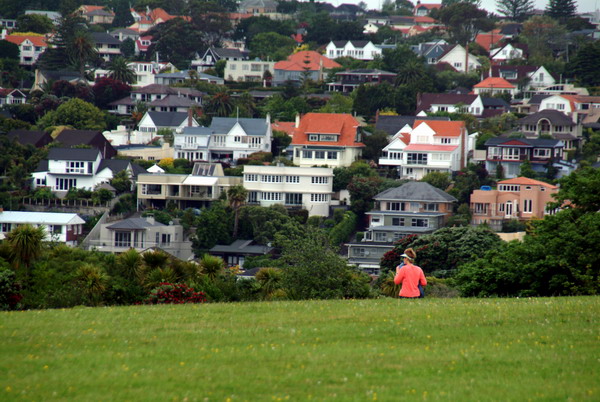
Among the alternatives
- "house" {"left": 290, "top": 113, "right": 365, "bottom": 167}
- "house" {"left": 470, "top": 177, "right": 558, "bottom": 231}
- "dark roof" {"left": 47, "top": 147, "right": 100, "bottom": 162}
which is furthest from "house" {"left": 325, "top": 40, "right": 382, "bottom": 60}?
"house" {"left": 470, "top": 177, "right": 558, "bottom": 231}

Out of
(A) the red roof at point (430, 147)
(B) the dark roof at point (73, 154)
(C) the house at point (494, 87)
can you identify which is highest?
(C) the house at point (494, 87)

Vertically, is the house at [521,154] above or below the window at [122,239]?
above

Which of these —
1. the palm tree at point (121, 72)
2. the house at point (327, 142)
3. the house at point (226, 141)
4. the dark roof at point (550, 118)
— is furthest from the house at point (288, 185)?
the palm tree at point (121, 72)

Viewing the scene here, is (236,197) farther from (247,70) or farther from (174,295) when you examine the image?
(174,295)

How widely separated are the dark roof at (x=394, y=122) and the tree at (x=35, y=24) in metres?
63.5

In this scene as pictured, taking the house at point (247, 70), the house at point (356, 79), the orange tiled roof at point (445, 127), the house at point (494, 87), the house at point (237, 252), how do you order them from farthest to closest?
the house at point (247, 70), the house at point (356, 79), the house at point (494, 87), the orange tiled roof at point (445, 127), the house at point (237, 252)

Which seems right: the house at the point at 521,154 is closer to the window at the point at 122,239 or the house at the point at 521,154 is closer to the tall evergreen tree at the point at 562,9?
the window at the point at 122,239

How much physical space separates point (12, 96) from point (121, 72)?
12483 millimetres

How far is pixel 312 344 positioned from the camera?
696 inches

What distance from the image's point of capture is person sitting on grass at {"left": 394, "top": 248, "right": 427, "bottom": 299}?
22.1m

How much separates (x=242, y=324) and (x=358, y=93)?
94.3 m

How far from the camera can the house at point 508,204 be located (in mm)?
81188

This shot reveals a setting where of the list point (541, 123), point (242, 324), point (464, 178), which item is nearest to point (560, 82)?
A: point (541, 123)

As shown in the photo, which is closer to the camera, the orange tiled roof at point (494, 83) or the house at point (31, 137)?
the house at point (31, 137)
